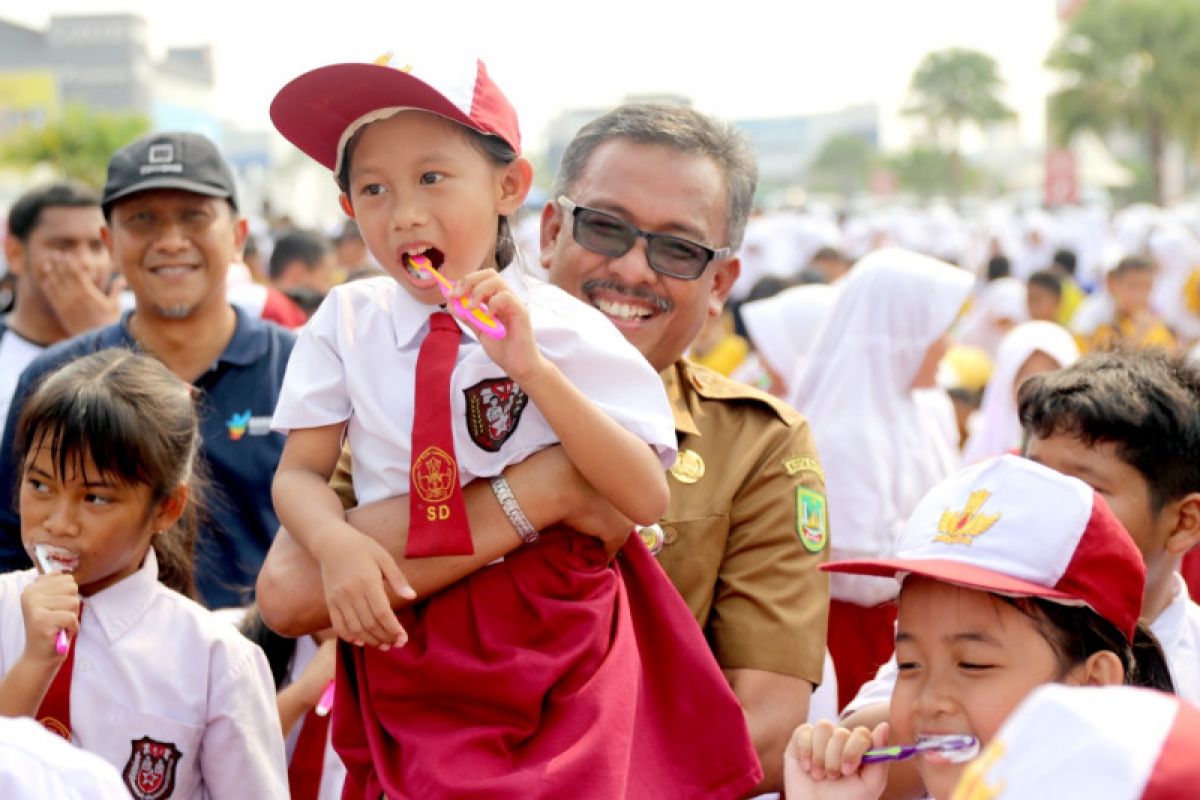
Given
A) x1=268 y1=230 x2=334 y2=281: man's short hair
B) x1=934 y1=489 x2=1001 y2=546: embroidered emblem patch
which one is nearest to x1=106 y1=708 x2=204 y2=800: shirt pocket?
x1=934 y1=489 x2=1001 y2=546: embroidered emblem patch

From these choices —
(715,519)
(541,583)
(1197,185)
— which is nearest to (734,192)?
(715,519)

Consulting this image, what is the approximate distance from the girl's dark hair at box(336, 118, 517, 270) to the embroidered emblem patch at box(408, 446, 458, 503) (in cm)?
45

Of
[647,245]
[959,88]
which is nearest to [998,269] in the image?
[647,245]

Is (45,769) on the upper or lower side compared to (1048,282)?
upper

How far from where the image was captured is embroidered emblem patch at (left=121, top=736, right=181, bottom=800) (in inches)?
110

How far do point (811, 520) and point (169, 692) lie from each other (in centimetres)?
132

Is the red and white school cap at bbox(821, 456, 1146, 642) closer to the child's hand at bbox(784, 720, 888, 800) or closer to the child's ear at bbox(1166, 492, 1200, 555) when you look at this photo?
the child's hand at bbox(784, 720, 888, 800)

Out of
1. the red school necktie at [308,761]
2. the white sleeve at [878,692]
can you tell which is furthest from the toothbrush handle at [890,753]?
the red school necktie at [308,761]

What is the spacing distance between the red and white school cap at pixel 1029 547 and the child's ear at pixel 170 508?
55.9 inches

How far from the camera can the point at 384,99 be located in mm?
2502

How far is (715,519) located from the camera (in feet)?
9.95

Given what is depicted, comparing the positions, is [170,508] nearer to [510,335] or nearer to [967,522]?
[510,335]

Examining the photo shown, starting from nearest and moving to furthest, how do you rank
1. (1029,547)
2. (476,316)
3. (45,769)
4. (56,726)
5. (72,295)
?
(45,769) < (476,316) < (1029,547) < (56,726) < (72,295)

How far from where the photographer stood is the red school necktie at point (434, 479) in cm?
230
